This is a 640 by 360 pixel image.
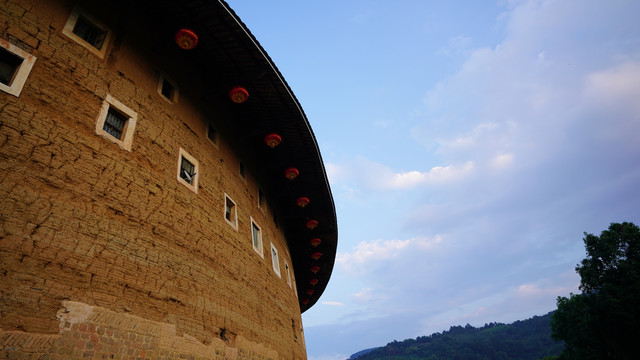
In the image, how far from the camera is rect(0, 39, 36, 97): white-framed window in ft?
16.0

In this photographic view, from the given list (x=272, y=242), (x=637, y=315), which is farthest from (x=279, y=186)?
(x=637, y=315)

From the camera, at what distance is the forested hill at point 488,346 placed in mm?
93500

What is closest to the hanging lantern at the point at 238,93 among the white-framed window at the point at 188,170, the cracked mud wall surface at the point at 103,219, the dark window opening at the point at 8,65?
the cracked mud wall surface at the point at 103,219

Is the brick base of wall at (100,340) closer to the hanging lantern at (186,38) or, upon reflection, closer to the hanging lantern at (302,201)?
the hanging lantern at (186,38)

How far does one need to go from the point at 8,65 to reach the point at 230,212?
18.1ft

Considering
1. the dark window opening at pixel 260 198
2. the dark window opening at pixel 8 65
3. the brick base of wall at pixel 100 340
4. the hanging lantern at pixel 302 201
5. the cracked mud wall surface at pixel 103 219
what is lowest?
the brick base of wall at pixel 100 340

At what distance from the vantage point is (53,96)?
5230 mm

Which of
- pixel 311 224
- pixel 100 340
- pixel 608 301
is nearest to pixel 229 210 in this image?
pixel 100 340

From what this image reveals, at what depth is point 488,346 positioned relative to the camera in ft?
339

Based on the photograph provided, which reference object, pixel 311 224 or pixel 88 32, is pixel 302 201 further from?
pixel 88 32

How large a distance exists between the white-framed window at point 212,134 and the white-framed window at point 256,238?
2.87 meters

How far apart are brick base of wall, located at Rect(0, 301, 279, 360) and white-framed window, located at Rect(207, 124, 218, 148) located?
543cm

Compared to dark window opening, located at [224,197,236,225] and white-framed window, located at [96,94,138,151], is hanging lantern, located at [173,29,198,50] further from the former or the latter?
dark window opening, located at [224,197,236,225]

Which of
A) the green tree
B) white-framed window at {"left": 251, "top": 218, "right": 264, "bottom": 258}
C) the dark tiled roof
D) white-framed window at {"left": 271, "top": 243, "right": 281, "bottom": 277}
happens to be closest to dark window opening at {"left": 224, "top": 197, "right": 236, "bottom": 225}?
white-framed window at {"left": 251, "top": 218, "right": 264, "bottom": 258}
